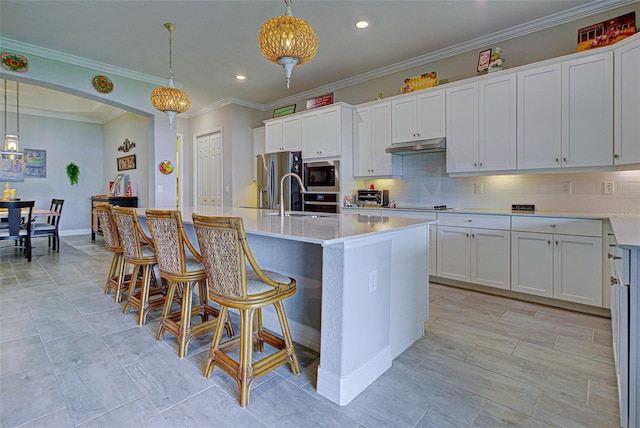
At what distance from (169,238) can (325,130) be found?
315cm

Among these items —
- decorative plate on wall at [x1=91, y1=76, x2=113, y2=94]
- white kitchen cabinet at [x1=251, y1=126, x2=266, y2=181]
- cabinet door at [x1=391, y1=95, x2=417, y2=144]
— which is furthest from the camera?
white kitchen cabinet at [x1=251, y1=126, x2=266, y2=181]

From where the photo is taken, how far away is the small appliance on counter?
4.50 meters

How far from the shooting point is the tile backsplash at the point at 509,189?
9.84 ft

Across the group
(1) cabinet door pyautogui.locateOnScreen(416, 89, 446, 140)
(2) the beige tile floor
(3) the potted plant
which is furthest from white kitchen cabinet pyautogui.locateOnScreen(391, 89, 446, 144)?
(3) the potted plant

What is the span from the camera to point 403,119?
13.5 ft

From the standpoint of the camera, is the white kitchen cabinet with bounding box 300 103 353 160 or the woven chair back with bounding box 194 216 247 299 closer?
the woven chair back with bounding box 194 216 247 299

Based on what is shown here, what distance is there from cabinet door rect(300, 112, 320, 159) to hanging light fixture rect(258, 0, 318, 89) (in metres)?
2.71

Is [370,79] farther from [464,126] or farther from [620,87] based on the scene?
[620,87]

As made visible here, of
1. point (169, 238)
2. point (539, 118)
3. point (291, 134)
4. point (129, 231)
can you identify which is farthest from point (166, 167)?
point (539, 118)

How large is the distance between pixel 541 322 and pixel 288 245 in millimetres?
2167

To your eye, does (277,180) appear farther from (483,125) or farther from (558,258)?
(558,258)

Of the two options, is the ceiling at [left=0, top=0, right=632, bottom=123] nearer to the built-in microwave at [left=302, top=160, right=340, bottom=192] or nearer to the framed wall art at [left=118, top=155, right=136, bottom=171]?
the built-in microwave at [left=302, top=160, right=340, bottom=192]

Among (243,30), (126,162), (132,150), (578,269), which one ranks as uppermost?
(243,30)

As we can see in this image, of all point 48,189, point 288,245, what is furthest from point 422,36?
point 48,189
